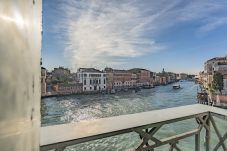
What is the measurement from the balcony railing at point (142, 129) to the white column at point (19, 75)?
20.5 inches

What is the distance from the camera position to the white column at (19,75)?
0.22m

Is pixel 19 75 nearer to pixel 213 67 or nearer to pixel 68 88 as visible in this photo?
pixel 68 88

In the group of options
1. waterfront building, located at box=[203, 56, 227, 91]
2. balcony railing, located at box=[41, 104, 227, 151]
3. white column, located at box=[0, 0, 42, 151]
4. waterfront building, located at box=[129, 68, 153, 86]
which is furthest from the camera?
waterfront building, located at box=[129, 68, 153, 86]

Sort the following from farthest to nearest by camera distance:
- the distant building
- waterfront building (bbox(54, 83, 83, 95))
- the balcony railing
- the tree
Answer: the distant building
waterfront building (bbox(54, 83, 83, 95))
the tree
the balcony railing

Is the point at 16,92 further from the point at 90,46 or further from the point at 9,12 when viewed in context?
the point at 90,46

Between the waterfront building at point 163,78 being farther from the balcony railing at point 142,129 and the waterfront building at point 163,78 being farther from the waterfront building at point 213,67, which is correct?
the balcony railing at point 142,129

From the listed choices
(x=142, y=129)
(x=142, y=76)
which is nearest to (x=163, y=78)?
Result: (x=142, y=76)

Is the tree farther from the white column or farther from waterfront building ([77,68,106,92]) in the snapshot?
the white column

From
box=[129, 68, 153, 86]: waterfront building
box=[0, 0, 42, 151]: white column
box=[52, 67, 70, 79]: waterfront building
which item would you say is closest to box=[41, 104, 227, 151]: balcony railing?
box=[0, 0, 42, 151]: white column

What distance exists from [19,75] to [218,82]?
925 inches

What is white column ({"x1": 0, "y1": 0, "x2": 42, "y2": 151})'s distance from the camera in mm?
224

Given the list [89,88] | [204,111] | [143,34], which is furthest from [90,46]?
[204,111]

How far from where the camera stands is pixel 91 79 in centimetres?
2544

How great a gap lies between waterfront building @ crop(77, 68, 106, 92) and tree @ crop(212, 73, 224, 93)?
38.3 feet
